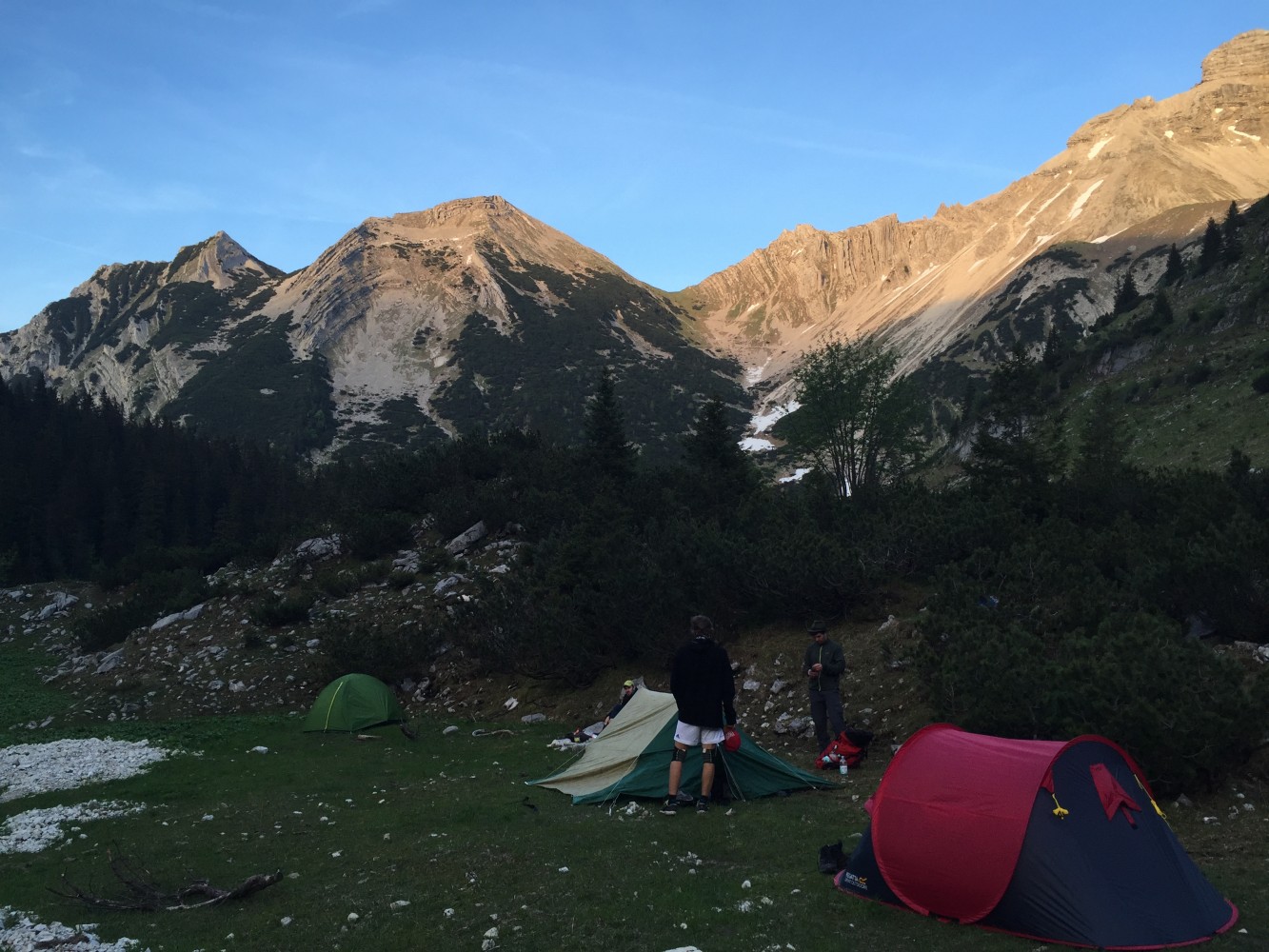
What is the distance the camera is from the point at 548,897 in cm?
733

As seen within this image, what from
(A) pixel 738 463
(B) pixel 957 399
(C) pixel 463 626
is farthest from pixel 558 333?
(C) pixel 463 626

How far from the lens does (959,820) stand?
6.89 metres

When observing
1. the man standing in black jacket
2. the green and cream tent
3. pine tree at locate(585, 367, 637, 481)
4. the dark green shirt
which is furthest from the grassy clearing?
pine tree at locate(585, 367, 637, 481)

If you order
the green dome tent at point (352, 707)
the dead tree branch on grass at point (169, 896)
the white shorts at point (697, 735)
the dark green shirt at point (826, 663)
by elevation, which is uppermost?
the dark green shirt at point (826, 663)

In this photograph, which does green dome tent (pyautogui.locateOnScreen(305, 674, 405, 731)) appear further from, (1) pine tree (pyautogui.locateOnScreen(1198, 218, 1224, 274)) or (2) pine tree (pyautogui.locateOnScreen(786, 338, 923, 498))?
(1) pine tree (pyautogui.locateOnScreen(1198, 218, 1224, 274))

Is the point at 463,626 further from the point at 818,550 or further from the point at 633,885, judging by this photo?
the point at 633,885

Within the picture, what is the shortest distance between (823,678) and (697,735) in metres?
2.96

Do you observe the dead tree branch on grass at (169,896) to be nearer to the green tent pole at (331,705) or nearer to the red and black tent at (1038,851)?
the red and black tent at (1038,851)

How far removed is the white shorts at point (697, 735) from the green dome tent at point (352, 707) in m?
11.5

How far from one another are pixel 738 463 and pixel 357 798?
78.8 ft

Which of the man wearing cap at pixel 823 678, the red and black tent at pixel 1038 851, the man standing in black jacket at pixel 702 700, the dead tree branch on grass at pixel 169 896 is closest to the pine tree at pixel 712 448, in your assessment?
the man wearing cap at pixel 823 678

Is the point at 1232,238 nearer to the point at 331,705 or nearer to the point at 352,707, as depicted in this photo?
the point at 352,707

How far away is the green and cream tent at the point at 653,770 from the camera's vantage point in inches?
430

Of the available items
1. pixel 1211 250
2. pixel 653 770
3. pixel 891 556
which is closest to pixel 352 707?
pixel 653 770
